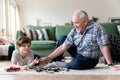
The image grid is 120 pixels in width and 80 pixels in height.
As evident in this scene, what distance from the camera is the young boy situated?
2982mm

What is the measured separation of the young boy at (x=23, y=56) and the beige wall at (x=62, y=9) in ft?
19.8

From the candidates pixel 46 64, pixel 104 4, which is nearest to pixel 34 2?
pixel 104 4

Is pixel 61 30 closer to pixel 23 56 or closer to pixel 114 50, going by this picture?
pixel 114 50

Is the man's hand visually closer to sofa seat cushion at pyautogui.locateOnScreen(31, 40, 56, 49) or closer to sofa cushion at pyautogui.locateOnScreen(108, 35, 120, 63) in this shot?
sofa cushion at pyautogui.locateOnScreen(108, 35, 120, 63)

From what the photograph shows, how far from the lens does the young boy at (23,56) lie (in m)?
2.98

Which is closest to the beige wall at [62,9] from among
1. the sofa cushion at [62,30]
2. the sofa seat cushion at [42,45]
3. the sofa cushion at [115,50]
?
the sofa cushion at [62,30]

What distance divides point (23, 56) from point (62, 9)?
617 centimetres

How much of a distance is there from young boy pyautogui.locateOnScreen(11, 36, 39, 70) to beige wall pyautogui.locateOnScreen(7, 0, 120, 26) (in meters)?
6.04

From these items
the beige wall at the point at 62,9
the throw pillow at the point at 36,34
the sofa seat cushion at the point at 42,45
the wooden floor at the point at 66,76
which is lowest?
the wooden floor at the point at 66,76

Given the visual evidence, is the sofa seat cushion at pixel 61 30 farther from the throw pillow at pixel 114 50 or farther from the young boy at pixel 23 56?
the young boy at pixel 23 56

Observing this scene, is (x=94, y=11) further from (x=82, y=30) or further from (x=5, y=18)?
(x=82, y=30)

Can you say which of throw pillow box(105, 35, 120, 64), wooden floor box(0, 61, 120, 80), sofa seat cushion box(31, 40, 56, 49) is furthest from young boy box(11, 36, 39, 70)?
sofa seat cushion box(31, 40, 56, 49)

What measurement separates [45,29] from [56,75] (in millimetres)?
3503

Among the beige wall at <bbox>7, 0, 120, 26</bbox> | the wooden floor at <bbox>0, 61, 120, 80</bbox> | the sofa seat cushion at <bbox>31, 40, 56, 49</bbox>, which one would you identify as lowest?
the wooden floor at <bbox>0, 61, 120, 80</bbox>
